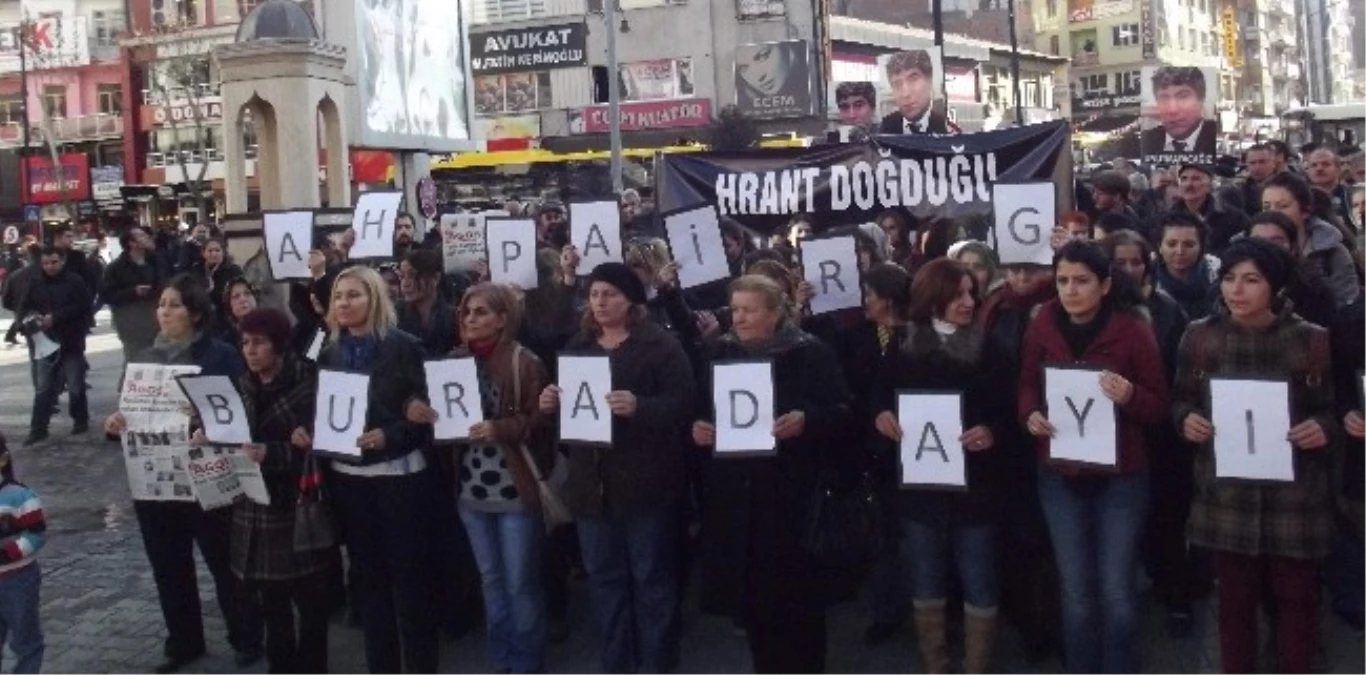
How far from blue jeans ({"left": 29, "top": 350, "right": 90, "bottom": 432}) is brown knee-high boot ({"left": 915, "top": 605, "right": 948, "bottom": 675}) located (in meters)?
9.73

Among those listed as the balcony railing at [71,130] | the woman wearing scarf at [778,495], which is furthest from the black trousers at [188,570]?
the balcony railing at [71,130]

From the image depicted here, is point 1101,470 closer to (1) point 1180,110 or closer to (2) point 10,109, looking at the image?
(1) point 1180,110

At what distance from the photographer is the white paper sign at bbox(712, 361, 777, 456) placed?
566cm

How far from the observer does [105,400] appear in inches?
648

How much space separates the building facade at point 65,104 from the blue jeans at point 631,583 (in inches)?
2236

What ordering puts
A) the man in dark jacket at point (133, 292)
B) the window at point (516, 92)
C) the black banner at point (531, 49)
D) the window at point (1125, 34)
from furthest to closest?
the window at point (1125, 34), the window at point (516, 92), the black banner at point (531, 49), the man in dark jacket at point (133, 292)

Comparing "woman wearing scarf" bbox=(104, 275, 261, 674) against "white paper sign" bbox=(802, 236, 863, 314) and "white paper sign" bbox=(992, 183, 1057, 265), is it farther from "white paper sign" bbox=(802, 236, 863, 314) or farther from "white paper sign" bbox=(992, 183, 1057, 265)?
"white paper sign" bbox=(992, 183, 1057, 265)

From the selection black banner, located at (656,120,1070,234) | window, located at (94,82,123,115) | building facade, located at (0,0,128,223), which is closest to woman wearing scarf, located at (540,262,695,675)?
black banner, located at (656,120,1070,234)

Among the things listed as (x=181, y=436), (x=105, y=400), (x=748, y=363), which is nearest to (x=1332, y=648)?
(x=748, y=363)

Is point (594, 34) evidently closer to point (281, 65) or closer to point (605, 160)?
point (605, 160)

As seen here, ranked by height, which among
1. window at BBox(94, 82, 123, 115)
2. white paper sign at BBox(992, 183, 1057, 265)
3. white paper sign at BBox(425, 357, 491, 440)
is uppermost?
window at BBox(94, 82, 123, 115)

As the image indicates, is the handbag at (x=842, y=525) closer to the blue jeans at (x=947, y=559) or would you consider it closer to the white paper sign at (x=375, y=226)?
the blue jeans at (x=947, y=559)

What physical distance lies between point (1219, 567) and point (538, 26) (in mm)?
48088

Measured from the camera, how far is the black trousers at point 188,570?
6781mm
